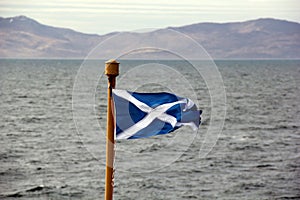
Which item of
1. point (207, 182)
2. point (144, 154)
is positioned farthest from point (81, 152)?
point (207, 182)

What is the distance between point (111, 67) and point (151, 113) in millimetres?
1279

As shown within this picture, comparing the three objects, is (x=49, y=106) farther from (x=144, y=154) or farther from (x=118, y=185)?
(x=118, y=185)

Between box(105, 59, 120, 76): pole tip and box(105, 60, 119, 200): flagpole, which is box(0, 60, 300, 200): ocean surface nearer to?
box(105, 60, 119, 200): flagpole

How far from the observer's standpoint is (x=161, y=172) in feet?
111

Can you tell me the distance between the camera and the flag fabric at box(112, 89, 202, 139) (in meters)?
8.98

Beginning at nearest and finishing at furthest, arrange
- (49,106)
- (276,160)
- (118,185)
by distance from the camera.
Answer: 1. (118,185)
2. (276,160)
3. (49,106)

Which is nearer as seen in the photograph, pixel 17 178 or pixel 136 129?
pixel 136 129

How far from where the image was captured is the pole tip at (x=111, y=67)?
8430mm

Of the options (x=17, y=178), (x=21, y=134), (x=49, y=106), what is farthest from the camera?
(x=49, y=106)

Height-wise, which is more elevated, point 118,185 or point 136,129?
point 136,129

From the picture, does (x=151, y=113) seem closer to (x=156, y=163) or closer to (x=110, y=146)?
(x=110, y=146)

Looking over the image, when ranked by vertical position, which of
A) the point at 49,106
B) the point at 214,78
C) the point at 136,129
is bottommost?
the point at 49,106

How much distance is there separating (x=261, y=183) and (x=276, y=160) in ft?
20.7

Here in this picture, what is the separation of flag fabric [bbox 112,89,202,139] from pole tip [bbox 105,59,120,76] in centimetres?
39
